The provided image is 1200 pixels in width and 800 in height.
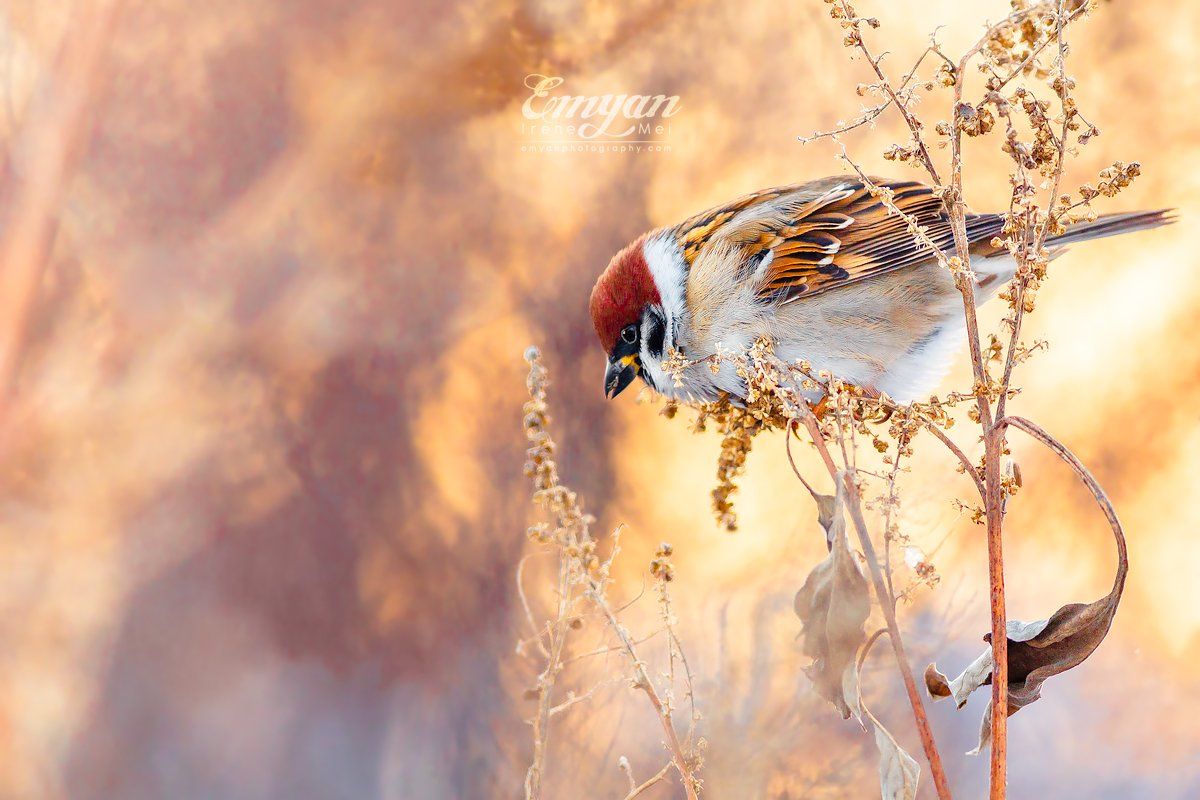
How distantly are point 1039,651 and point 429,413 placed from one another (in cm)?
54

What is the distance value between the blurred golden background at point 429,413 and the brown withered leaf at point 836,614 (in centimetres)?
37

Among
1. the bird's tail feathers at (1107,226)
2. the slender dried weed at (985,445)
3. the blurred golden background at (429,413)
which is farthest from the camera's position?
the blurred golden background at (429,413)

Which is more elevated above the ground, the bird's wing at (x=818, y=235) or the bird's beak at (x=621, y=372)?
the bird's wing at (x=818, y=235)

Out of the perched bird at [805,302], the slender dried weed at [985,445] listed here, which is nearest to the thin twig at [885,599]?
the slender dried weed at [985,445]

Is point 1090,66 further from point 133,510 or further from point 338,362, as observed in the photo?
point 133,510

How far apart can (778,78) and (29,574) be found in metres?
0.77

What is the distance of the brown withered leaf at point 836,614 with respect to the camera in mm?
415

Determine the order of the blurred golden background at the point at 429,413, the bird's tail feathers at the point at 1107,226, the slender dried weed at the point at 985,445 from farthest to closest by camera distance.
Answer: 1. the blurred golden background at the point at 429,413
2. the bird's tail feathers at the point at 1107,226
3. the slender dried weed at the point at 985,445

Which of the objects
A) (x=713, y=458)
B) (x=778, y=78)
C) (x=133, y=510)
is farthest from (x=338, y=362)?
(x=778, y=78)

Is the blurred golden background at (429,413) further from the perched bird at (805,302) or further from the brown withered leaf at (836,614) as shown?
the brown withered leaf at (836,614)

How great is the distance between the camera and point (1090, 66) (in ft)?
2.56

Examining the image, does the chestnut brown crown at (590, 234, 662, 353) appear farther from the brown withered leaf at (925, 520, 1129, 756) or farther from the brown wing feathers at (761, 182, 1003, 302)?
the brown withered leaf at (925, 520, 1129, 756)

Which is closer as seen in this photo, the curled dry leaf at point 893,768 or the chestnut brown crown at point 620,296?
the curled dry leaf at point 893,768

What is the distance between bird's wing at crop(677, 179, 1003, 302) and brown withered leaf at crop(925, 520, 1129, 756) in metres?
0.33
